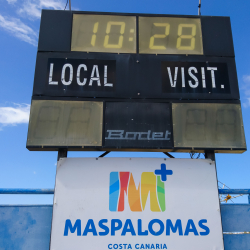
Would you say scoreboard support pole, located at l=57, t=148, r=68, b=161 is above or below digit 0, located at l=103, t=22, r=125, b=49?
below

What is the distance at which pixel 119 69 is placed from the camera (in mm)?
5637

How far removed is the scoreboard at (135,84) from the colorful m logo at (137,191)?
535mm

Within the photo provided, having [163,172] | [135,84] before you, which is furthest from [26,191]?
[135,84]

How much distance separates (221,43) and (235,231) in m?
3.87

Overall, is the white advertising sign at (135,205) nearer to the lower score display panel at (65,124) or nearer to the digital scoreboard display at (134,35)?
the lower score display panel at (65,124)

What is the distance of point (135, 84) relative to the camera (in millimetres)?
5547

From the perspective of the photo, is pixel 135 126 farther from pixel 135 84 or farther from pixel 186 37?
pixel 186 37

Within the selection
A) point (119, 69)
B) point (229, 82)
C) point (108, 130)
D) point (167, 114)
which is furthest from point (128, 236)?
point (229, 82)

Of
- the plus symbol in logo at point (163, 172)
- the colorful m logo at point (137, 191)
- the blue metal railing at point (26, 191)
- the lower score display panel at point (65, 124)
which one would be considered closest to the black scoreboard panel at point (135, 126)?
the lower score display panel at point (65, 124)

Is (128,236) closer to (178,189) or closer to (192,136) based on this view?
(178,189)

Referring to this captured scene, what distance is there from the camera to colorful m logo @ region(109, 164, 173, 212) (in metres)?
4.91

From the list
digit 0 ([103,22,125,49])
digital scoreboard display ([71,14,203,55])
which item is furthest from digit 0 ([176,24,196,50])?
Answer: digit 0 ([103,22,125,49])

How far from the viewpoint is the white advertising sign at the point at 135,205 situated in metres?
4.72

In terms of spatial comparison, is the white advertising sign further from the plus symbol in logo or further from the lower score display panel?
the lower score display panel
